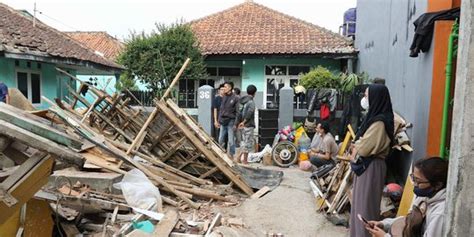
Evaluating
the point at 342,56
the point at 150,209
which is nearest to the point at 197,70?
the point at 342,56

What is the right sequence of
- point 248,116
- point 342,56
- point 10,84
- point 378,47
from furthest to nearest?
1. point 342,56
2. point 10,84
3. point 378,47
4. point 248,116

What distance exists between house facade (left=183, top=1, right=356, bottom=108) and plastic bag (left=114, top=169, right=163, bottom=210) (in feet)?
28.8

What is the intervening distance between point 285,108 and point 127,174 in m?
6.04

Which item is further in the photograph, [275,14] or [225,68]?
Result: [275,14]

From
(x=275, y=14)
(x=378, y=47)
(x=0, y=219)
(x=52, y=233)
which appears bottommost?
(x=52, y=233)

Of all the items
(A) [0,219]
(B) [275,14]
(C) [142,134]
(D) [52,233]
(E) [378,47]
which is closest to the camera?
(A) [0,219]

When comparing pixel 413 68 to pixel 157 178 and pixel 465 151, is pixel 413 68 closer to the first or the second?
pixel 465 151

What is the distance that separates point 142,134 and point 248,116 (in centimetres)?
255

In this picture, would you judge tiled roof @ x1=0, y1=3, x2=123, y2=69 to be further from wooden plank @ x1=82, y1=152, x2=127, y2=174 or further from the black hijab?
the black hijab

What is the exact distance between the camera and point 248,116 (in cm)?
816

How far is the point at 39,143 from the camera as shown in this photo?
213 cm

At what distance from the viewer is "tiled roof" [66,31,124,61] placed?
2589 cm

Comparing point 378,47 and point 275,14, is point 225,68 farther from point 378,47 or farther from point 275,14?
point 378,47

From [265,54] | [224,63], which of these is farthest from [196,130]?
[224,63]
